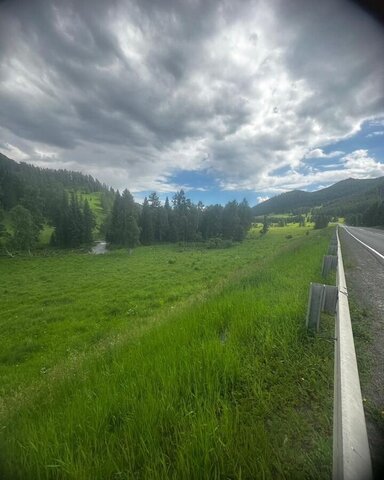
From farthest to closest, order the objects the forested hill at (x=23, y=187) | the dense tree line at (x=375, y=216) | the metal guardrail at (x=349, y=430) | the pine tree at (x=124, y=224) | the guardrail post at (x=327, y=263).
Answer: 1. the dense tree line at (x=375, y=216)
2. the forested hill at (x=23, y=187)
3. the pine tree at (x=124, y=224)
4. the guardrail post at (x=327, y=263)
5. the metal guardrail at (x=349, y=430)

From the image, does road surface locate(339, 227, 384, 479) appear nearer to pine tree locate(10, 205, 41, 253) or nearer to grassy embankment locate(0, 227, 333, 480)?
grassy embankment locate(0, 227, 333, 480)

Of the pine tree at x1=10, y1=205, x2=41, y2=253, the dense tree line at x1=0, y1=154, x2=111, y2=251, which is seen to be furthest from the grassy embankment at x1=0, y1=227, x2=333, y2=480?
the dense tree line at x1=0, y1=154, x2=111, y2=251

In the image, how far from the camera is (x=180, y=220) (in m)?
71.9

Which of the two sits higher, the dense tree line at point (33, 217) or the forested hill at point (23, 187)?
the forested hill at point (23, 187)

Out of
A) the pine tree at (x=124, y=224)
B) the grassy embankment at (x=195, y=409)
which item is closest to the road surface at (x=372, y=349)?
the grassy embankment at (x=195, y=409)

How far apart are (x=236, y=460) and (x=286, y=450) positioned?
1.48 ft

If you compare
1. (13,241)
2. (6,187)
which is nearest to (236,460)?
(13,241)

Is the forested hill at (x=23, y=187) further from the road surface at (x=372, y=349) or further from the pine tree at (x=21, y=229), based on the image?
the road surface at (x=372, y=349)

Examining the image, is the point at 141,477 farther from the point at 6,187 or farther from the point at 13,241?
the point at 6,187

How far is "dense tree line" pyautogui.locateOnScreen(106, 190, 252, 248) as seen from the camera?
2497 inches

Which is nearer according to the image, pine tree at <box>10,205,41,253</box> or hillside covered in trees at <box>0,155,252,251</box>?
pine tree at <box>10,205,41,253</box>

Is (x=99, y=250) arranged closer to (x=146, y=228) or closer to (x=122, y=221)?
(x=122, y=221)

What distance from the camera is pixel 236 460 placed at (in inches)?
72.1

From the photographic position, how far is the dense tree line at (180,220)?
63419 millimetres
